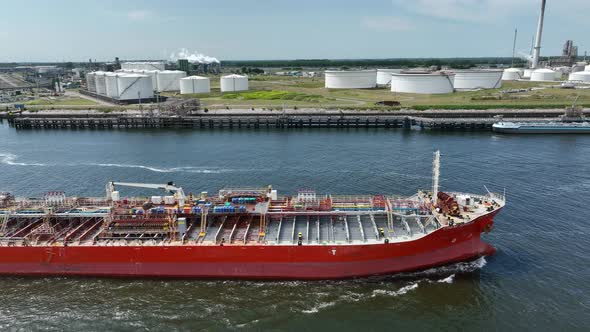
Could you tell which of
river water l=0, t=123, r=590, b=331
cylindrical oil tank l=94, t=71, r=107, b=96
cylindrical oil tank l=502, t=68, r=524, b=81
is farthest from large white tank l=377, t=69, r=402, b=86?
cylindrical oil tank l=94, t=71, r=107, b=96

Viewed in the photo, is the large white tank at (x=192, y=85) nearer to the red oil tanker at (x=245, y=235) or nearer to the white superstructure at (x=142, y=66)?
the white superstructure at (x=142, y=66)

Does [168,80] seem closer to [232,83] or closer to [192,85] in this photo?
[192,85]

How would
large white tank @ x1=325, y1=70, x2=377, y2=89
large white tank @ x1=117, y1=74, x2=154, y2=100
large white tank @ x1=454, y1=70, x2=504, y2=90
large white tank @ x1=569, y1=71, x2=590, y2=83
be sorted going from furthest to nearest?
large white tank @ x1=569, y1=71, x2=590, y2=83 < large white tank @ x1=325, y1=70, x2=377, y2=89 < large white tank @ x1=454, y1=70, x2=504, y2=90 < large white tank @ x1=117, y1=74, x2=154, y2=100

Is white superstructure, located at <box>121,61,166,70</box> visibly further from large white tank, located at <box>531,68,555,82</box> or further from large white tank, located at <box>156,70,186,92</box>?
large white tank, located at <box>531,68,555,82</box>

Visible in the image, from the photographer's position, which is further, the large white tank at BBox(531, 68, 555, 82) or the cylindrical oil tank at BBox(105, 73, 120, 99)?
the large white tank at BBox(531, 68, 555, 82)

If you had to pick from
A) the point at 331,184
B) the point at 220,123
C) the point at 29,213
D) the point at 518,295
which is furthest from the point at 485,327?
the point at 220,123

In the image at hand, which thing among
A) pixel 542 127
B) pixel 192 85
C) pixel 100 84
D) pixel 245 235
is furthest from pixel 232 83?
pixel 245 235

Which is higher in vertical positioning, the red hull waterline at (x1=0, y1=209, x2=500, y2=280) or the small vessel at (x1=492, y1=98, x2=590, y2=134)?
the small vessel at (x1=492, y1=98, x2=590, y2=134)
